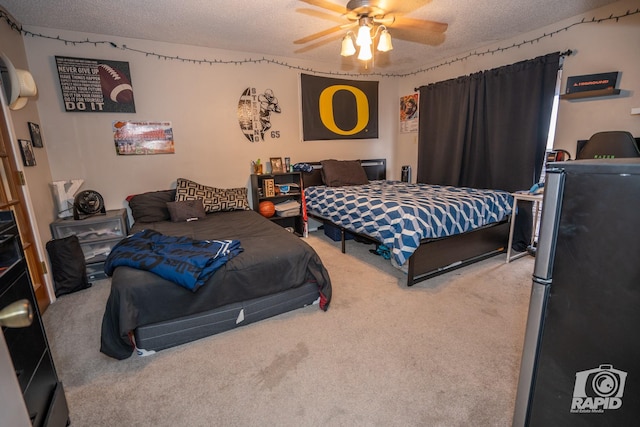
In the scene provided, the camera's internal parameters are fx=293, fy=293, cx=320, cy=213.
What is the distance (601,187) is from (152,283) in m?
2.03

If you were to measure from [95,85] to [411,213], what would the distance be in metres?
3.41

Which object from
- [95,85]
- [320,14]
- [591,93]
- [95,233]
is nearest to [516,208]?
[591,93]

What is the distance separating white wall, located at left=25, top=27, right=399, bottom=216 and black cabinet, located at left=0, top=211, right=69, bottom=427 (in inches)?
98.0

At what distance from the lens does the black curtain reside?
3.11 meters

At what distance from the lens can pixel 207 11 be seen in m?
2.56

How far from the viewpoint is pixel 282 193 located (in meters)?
3.98

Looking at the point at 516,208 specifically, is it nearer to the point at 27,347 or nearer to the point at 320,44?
the point at 320,44

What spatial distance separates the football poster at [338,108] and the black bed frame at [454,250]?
1687 mm

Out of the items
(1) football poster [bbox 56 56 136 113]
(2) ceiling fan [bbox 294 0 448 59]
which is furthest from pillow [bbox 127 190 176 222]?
(2) ceiling fan [bbox 294 0 448 59]

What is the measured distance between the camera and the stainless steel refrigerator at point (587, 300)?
69 centimetres

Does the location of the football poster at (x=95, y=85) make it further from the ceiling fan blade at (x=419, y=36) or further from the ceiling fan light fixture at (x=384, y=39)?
the ceiling fan blade at (x=419, y=36)

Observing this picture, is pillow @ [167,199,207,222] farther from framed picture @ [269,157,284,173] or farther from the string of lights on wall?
the string of lights on wall

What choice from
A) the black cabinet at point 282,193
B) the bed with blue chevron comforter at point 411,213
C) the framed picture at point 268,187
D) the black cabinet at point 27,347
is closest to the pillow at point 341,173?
the black cabinet at point 282,193

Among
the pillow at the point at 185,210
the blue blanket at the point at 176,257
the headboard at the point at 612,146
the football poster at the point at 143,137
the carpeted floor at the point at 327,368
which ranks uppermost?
the football poster at the point at 143,137
